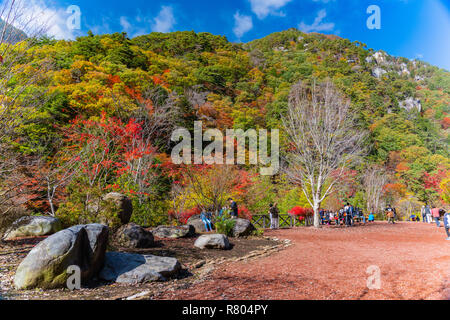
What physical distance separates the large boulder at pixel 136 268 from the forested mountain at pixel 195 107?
7.17ft

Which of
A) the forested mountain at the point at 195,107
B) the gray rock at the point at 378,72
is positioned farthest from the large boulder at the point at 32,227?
the gray rock at the point at 378,72

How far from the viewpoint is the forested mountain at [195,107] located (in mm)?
12750

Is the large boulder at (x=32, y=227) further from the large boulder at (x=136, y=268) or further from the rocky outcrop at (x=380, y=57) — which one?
the rocky outcrop at (x=380, y=57)

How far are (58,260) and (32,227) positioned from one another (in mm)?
4842

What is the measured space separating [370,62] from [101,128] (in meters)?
70.1

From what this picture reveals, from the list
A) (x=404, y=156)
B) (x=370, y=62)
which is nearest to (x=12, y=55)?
(x=404, y=156)

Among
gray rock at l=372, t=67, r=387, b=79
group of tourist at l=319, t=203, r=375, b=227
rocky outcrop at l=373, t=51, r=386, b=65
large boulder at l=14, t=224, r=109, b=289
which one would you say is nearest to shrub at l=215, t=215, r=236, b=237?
large boulder at l=14, t=224, r=109, b=289

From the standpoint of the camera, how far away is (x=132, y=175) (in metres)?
12.0

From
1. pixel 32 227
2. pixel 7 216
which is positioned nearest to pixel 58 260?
pixel 32 227

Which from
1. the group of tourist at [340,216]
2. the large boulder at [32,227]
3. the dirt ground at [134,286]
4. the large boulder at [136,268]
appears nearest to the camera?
the dirt ground at [134,286]

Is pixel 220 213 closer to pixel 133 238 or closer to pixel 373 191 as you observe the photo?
pixel 133 238

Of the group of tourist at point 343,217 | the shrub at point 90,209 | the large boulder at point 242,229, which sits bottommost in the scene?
the group of tourist at point 343,217

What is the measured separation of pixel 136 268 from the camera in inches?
168
